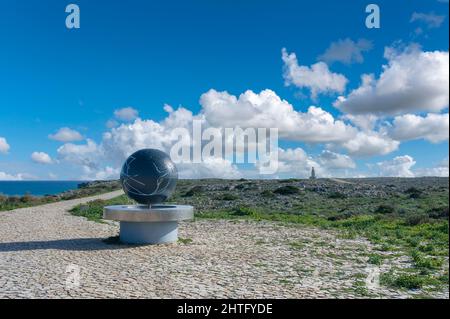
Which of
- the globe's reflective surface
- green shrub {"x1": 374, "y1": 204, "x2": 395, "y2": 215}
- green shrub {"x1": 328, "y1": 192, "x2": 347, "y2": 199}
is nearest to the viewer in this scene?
the globe's reflective surface

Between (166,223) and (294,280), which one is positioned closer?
(294,280)

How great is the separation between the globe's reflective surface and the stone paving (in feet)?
5.96

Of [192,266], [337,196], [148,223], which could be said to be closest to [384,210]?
[337,196]

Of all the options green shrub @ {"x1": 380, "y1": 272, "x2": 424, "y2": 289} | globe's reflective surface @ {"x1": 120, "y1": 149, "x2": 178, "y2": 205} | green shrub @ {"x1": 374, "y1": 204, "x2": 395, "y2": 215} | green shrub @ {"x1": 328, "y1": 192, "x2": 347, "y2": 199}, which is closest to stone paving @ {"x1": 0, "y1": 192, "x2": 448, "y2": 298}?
green shrub @ {"x1": 380, "y1": 272, "x2": 424, "y2": 289}

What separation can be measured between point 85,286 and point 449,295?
23.3 ft

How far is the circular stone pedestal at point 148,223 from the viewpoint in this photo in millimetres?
14219

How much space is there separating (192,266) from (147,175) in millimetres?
4417

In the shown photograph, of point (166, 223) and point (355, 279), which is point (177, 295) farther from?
point (166, 223)

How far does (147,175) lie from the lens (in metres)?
14.9

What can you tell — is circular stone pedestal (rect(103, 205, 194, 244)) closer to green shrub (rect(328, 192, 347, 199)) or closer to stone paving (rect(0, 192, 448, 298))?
stone paving (rect(0, 192, 448, 298))

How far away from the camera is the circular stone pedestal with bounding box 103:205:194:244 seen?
1422cm

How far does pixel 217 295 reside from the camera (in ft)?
28.4
